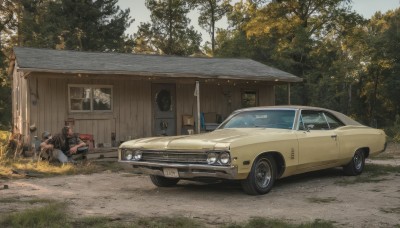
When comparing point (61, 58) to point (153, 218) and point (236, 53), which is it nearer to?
point (153, 218)

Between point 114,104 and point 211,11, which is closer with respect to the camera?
point 114,104

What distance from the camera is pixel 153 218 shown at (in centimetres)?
557

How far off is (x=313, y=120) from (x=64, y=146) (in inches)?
251

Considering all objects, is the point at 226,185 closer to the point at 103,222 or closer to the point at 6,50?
the point at 103,222

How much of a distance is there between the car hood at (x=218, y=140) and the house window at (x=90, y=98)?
25.0ft

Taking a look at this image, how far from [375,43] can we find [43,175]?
24078 mm

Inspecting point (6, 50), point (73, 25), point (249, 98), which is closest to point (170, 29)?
point (73, 25)

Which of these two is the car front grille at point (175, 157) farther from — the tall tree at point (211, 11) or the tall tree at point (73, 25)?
the tall tree at point (211, 11)

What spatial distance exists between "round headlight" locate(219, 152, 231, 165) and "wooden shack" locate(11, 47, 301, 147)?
24.9 ft

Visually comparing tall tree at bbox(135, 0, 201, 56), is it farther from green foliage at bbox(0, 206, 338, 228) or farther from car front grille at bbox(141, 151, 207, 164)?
green foliage at bbox(0, 206, 338, 228)

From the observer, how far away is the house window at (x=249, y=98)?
62.6 ft

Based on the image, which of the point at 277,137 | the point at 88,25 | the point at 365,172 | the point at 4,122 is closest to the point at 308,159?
the point at 277,137

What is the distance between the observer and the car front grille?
6.73 m

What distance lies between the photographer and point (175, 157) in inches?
276
